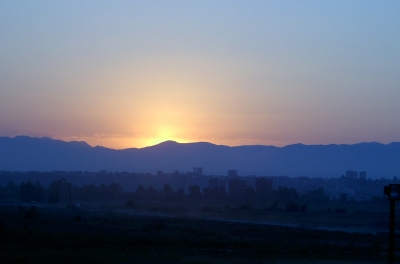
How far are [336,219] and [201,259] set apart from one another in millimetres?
54974

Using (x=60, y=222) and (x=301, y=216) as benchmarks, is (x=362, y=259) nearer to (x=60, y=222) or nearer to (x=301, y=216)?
(x=60, y=222)

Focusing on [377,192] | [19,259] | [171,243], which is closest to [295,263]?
[171,243]

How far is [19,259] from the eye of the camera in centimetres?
2888

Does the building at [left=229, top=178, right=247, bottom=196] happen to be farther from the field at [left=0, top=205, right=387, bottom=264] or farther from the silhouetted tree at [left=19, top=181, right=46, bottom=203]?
the field at [left=0, top=205, right=387, bottom=264]

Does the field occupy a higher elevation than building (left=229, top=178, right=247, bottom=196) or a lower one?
lower

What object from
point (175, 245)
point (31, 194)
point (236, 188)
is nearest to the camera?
point (175, 245)

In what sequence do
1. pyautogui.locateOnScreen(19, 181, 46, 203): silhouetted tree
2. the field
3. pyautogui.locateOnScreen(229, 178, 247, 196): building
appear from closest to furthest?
the field
pyautogui.locateOnScreen(19, 181, 46, 203): silhouetted tree
pyautogui.locateOnScreen(229, 178, 247, 196): building

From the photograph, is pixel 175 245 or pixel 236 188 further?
pixel 236 188

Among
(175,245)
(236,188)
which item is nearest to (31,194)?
(236,188)

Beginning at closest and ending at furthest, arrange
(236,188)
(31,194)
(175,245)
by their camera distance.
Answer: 1. (175,245)
2. (31,194)
3. (236,188)

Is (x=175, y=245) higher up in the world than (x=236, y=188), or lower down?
lower down

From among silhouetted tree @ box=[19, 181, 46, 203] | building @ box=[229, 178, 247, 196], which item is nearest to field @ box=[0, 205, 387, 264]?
silhouetted tree @ box=[19, 181, 46, 203]

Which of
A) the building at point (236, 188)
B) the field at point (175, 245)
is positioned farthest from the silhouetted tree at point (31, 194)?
the field at point (175, 245)

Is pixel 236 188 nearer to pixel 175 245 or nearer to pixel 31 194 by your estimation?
pixel 31 194
